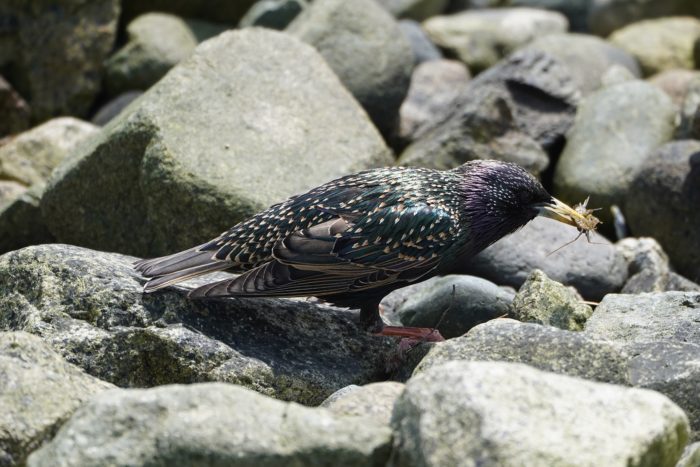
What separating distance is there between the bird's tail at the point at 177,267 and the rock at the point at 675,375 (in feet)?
7.34

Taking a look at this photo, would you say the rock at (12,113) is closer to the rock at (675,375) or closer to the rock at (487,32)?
the rock at (487,32)

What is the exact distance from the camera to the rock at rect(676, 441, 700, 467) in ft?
15.2

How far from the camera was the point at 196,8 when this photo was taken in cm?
1288

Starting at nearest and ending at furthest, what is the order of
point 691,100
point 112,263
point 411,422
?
point 411,422 → point 112,263 → point 691,100

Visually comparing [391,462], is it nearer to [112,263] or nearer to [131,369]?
[131,369]

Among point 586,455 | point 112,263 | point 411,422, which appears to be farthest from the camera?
point 112,263

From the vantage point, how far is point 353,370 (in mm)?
6180

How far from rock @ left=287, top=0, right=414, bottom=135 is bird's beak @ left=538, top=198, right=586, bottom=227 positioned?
3966 millimetres

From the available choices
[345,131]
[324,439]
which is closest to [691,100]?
[345,131]

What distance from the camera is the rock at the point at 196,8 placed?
41.9 feet

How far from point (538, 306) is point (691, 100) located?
4.68 m

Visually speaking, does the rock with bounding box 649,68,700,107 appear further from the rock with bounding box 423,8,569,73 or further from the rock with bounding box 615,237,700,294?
the rock with bounding box 615,237,700,294

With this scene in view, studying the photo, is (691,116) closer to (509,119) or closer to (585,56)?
(509,119)

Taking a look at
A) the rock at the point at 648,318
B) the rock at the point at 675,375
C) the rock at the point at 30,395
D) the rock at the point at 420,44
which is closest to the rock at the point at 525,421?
the rock at the point at 675,375
